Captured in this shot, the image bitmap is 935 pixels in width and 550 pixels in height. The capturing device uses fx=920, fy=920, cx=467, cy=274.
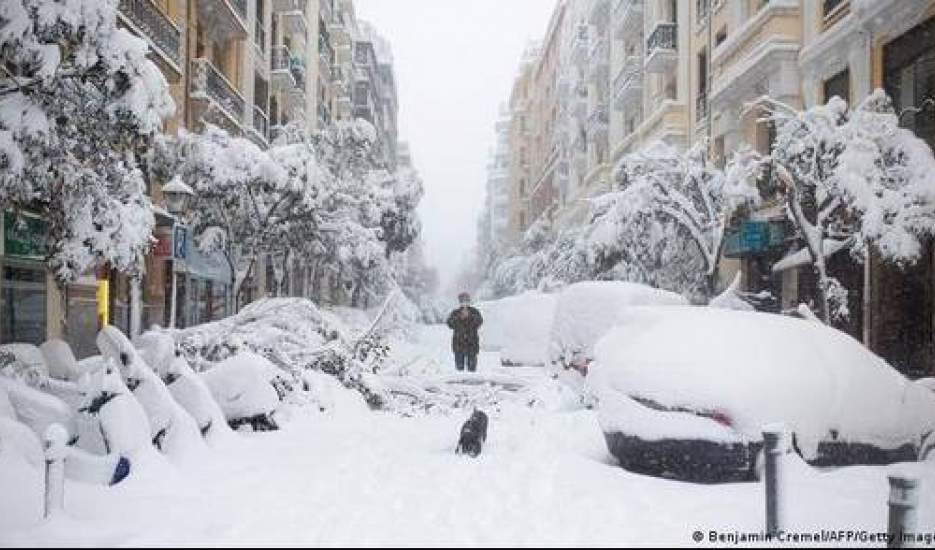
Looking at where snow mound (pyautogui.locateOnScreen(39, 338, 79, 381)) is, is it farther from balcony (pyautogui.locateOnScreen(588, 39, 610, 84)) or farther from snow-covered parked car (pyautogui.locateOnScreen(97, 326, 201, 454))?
balcony (pyautogui.locateOnScreen(588, 39, 610, 84))

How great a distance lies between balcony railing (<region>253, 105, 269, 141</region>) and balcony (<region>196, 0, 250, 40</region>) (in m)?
2.85

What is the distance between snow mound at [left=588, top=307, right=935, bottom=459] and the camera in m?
6.79

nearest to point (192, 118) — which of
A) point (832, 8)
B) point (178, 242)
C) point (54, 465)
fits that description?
point (178, 242)

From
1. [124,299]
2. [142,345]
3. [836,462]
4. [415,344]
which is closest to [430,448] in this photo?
[142,345]

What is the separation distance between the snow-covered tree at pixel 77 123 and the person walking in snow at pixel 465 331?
331 inches

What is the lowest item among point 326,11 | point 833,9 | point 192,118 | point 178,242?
point 178,242

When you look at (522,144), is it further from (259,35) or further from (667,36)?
(667,36)

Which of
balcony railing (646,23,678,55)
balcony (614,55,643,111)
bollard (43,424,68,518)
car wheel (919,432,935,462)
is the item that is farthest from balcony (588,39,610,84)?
bollard (43,424,68,518)

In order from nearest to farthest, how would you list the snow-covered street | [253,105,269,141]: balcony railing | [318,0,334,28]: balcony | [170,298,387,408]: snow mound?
the snow-covered street
[170,298,387,408]: snow mound
[253,105,269,141]: balcony railing
[318,0,334,28]: balcony

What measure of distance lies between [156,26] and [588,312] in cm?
1189

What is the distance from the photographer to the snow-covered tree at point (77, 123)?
679cm

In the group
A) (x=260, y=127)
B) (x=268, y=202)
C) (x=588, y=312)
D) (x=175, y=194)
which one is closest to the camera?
(x=588, y=312)

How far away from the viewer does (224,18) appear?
24.7 meters

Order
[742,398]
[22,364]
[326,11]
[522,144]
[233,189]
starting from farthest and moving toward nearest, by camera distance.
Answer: [522,144] → [326,11] → [233,189] → [22,364] → [742,398]
